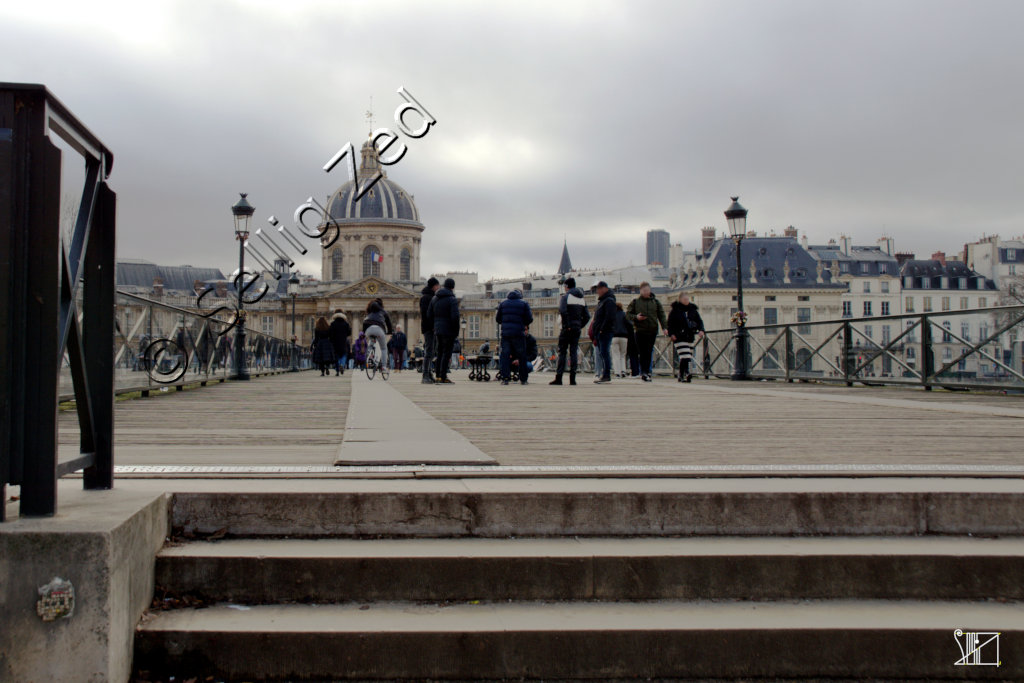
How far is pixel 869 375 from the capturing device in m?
15.5

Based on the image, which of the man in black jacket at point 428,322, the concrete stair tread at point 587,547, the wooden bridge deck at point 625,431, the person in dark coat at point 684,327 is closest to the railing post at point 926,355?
the wooden bridge deck at point 625,431

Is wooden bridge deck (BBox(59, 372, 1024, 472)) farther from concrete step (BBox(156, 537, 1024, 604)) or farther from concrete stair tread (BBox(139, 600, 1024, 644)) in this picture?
concrete stair tread (BBox(139, 600, 1024, 644))

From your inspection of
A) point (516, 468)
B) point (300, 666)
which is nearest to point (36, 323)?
point (300, 666)

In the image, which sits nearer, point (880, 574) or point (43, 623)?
point (43, 623)

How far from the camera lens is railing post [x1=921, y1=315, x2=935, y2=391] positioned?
13.7 m

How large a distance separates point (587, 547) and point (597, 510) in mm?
195

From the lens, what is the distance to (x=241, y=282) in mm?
22438

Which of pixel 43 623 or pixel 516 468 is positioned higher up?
pixel 516 468

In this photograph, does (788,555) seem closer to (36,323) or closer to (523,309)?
(36,323)

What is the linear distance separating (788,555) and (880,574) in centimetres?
34

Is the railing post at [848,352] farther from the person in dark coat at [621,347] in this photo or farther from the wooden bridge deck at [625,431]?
the person in dark coat at [621,347]


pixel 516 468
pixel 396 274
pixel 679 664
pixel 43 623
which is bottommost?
pixel 679 664

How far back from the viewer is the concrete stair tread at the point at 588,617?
298cm

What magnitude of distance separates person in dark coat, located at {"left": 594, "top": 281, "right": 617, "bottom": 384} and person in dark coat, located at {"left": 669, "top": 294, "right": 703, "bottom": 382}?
1365 millimetres
